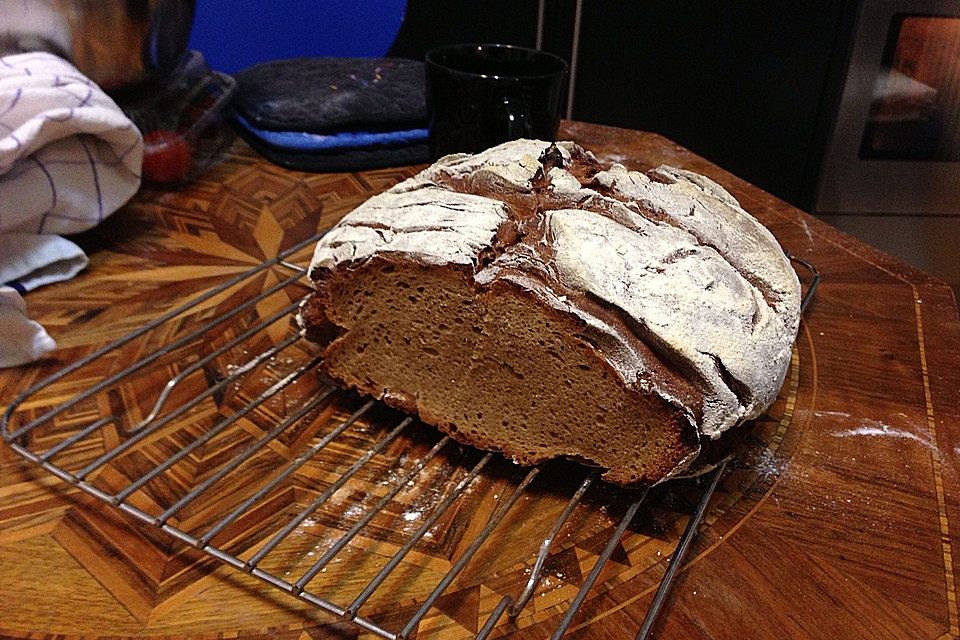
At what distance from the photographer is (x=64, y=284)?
138 cm

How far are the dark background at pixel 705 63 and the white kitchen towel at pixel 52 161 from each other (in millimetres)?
1566

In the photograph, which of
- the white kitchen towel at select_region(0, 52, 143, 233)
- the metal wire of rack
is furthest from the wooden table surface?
the white kitchen towel at select_region(0, 52, 143, 233)

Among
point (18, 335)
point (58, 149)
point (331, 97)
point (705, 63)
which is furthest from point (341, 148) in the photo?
point (705, 63)

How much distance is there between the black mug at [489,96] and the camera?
58.7 inches

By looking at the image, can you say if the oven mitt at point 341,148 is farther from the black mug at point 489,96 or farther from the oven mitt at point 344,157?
the black mug at point 489,96

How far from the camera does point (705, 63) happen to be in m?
2.67

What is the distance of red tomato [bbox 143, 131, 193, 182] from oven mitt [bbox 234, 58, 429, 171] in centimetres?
20

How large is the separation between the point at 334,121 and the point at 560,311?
42.5 inches

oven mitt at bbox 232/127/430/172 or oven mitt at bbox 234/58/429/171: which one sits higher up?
oven mitt at bbox 234/58/429/171

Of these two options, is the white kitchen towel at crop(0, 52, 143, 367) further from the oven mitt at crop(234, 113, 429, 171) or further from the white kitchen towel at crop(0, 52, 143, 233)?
the oven mitt at crop(234, 113, 429, 171)

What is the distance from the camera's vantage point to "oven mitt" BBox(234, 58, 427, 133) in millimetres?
1837

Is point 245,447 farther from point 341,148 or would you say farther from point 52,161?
point 341,148

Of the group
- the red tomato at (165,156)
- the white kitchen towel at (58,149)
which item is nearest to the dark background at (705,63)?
the red tomato at (165,156)

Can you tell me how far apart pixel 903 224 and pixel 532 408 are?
78.9 inches
